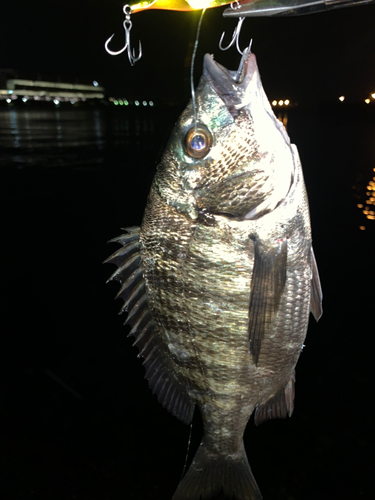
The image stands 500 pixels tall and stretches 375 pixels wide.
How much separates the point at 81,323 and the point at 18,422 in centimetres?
121

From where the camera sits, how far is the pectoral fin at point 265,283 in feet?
3.97

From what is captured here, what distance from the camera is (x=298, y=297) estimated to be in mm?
1308

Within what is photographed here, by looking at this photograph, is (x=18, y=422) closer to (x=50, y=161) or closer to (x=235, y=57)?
(x=235, y=57)

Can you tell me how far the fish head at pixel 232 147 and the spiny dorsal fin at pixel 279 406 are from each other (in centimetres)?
85

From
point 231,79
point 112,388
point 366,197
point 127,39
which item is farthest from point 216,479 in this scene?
point 366,197

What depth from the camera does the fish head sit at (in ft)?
3.80

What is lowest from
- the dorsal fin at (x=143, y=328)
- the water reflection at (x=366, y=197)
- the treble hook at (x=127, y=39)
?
the dorsal fin at (x=143, y=328)

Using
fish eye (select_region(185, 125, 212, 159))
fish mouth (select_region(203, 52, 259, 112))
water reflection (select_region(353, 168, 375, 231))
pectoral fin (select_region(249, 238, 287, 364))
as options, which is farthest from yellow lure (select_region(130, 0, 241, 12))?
water reflection (select_region(353, 168, 375, 231))

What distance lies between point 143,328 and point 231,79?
108 cm

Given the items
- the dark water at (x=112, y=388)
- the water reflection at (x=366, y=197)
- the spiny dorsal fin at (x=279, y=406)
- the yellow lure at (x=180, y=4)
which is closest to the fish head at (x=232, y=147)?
the yellow lure at (x=180, y=4)

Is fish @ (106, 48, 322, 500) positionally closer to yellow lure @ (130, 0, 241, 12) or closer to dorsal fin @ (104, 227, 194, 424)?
dorsal fin @ (104, 227, 194, 424)

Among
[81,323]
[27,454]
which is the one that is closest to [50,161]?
[81,323]

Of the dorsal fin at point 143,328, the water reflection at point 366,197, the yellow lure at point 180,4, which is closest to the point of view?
the yellow lure at point 180,4

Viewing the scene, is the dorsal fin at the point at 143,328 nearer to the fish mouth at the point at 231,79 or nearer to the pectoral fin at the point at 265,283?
the pectoral fin at the point at 265,283
